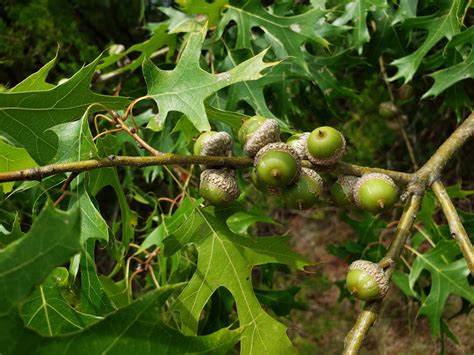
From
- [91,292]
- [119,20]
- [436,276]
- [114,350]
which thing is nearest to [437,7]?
[436,276]

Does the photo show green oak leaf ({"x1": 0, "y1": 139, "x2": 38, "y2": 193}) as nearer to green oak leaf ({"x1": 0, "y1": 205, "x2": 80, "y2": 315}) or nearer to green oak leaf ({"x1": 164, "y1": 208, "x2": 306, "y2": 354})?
green oak leaf ({"x1": 164, "y1": 208, "x2": 306, "y2": 354})

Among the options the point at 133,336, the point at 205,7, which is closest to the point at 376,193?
the point at 133,336

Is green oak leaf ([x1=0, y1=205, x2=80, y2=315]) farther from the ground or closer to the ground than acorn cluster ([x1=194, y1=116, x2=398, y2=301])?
farther from the ground

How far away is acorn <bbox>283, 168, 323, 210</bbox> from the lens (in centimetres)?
168

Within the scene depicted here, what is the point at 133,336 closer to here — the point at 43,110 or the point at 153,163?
the point at 153,163

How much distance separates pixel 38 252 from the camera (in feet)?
3.18

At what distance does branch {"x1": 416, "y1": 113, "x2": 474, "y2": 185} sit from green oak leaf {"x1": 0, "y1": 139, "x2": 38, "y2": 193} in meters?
1.31

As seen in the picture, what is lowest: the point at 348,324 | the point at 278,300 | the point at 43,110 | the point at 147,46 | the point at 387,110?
the point at 348,324

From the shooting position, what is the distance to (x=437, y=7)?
2.74 m

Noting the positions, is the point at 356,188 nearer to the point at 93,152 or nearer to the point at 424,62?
the point at 93,152

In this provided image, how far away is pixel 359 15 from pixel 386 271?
1524 mm

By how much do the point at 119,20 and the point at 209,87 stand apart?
13.5ft

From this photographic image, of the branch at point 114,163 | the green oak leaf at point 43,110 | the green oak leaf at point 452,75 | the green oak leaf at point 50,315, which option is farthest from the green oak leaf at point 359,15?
the green oak leaf at point 50,315

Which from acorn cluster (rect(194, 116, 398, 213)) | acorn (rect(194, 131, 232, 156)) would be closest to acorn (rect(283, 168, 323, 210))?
acorn cluster (rect(194, 116, 398, 213))
